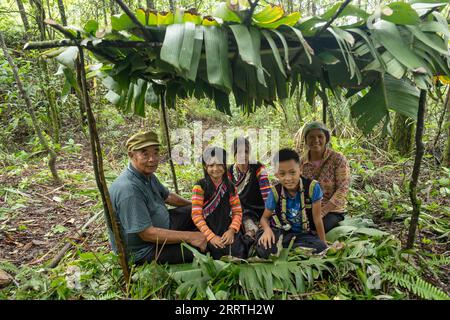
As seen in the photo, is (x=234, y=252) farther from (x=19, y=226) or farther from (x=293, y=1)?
(x=293, y=1)

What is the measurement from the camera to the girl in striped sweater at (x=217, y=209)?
258 centimetres

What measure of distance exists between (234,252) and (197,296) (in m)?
0.55

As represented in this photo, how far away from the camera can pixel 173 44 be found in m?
1.66

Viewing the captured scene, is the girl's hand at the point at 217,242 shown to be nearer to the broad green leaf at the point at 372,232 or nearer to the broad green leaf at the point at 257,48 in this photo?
the broad green leaf at the point at 372,232

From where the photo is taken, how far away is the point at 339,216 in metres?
3.07

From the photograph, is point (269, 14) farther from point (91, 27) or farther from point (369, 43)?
point (91, 27)

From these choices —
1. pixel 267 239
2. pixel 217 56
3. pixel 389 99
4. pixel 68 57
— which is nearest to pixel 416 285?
pixel 267 239

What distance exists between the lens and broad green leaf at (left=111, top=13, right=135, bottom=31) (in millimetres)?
1645

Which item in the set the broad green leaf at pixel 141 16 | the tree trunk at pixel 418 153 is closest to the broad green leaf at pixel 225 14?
the broad green leaf at pixel 141 16

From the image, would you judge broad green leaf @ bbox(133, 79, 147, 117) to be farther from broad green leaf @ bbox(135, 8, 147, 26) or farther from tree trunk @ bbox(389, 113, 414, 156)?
tree trunk @ bbox(389, 113, 414, 156)

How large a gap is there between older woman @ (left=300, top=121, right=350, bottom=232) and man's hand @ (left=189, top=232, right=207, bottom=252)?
1.17 metres

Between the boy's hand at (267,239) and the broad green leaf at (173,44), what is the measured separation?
1559 mm

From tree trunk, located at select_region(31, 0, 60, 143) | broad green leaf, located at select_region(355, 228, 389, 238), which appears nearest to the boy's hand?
broad green leaf, located at select_region(355, 228, 389, 238)

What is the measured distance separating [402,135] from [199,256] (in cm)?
431
